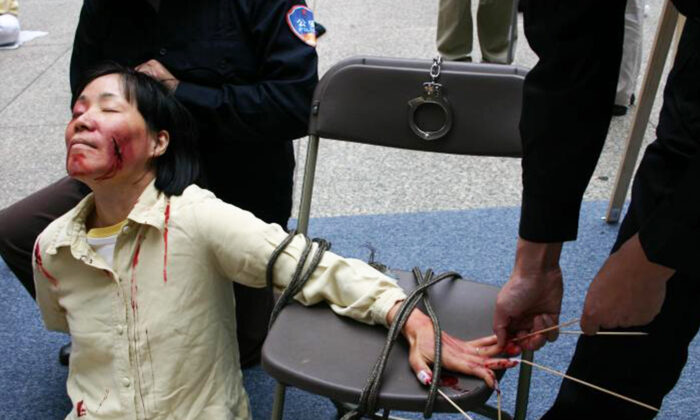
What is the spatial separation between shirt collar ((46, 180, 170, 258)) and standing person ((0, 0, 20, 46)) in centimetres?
416

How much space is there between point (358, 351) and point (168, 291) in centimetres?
41

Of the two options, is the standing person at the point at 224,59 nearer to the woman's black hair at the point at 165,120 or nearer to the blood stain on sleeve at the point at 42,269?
the woman's black hair at the point at 165,120

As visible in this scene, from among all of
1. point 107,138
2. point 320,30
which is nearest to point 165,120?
point 107,138

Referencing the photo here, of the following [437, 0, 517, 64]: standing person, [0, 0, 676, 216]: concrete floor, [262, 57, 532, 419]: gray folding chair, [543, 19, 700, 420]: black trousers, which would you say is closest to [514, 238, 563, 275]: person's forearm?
[543, 19, 700, 420]: black trousers

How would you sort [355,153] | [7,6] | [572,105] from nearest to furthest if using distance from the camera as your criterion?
[572,105] → [355,153] → [7,6]

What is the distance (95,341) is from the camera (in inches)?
60.5

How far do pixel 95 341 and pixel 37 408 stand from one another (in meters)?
0.74

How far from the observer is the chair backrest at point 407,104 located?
163cm

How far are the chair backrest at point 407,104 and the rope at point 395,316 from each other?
0.31 meters

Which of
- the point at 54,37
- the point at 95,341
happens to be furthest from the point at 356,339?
the point at 54,37

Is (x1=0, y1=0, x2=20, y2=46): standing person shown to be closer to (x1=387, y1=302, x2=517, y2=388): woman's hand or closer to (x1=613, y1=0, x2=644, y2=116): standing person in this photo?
(x1=613, y1=0, x2=644, y2=116): standing person

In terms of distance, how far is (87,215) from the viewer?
5.25 feet

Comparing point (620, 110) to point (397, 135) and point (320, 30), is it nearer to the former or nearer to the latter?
point (320, 30)

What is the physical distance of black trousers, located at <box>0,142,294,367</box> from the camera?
1.88 metres
